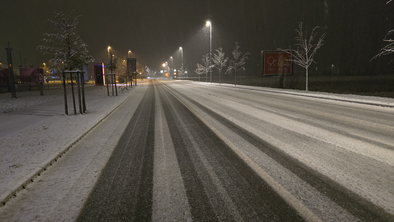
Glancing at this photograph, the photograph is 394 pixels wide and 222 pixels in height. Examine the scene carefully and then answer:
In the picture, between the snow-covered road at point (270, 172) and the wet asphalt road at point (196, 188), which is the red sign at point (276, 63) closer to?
the snow-covered road at point (270, 172)

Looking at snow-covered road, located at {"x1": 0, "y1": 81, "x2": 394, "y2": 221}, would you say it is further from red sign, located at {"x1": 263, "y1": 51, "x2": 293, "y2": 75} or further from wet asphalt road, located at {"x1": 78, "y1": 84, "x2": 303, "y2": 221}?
red sign, located at {"x1": 263, "y1": 51, "x2": 293, "y2": 75}

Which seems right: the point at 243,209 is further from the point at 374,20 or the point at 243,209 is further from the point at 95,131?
the point at 374,20

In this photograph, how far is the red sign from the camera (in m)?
29.3

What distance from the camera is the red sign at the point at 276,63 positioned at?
29.3 meters

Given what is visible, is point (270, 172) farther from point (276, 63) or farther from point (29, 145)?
point (276, 63)

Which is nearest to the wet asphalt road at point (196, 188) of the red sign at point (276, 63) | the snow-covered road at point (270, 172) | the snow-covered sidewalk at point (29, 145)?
the snow-covered road at point (270, 172)

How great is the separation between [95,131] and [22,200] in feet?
14.6

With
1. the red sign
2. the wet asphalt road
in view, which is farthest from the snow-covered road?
the red sign

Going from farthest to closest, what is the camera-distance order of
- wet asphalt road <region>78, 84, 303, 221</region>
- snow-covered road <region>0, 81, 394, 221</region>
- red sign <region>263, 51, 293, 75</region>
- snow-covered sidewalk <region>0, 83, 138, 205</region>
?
red sign <region>263, 51, 293, 75</region>, snow-covered sidewalk <region>0, 83, 138, 205</region>, snow-covered road <region>0, 81, 394, 221</region>, wet asphalt road <region>78, 84, 303, 221</region>

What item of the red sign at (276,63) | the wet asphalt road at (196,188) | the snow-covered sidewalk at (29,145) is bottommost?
the wet asphalt road at (196,188)

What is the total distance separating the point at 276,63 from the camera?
97.2 feet

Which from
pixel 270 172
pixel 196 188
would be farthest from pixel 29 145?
pixel 270 172

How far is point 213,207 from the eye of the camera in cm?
299

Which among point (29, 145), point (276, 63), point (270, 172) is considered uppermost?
point (276, 63)
